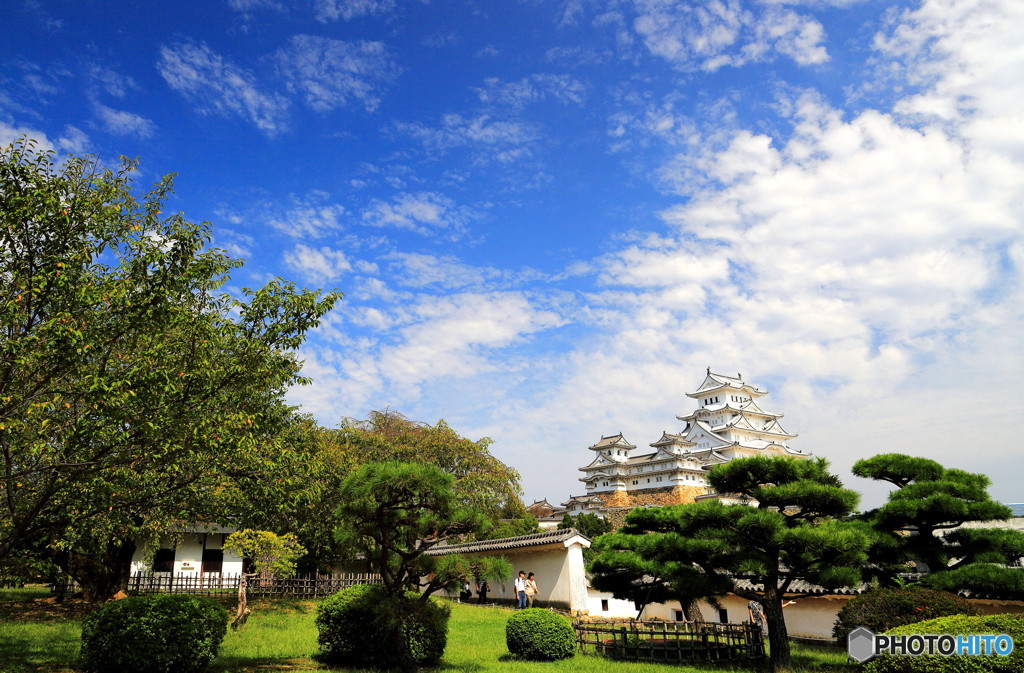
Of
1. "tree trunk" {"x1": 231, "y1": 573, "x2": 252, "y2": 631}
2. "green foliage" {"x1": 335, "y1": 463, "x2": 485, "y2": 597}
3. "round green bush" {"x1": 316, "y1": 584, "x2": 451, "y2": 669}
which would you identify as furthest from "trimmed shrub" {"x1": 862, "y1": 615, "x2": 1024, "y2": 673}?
"tree trunk" {"x1": 231, "y1": 573, "x2": 252, "y2": 631}

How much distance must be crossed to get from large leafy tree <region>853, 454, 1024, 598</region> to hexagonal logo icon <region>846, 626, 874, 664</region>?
3233 millimetres

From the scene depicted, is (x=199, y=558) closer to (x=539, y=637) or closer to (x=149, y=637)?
(x=149, y=637)

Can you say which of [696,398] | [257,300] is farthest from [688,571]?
[696,398]

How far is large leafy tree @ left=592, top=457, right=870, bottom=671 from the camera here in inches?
456

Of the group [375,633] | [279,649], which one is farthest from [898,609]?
[279,649]

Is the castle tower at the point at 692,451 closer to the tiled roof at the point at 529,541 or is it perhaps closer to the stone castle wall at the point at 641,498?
the stone castle wall at the point at 641,498

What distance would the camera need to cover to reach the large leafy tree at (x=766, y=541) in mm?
11594

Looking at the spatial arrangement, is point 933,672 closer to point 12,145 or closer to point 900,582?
point 900,582

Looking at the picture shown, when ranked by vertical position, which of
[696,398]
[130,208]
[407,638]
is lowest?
[407,638]

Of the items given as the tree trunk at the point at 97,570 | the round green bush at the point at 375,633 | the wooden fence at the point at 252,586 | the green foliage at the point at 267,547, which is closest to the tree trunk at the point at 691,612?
the round green bush at the point at 375,633

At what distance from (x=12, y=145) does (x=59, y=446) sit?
3812mm

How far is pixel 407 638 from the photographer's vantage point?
10.9m

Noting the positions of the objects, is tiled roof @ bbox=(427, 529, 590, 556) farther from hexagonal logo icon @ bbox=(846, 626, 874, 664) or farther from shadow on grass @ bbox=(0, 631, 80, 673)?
hexagonal logo icon @ bbox=(846, 626, 874, 664)

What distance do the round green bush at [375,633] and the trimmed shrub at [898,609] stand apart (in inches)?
287
